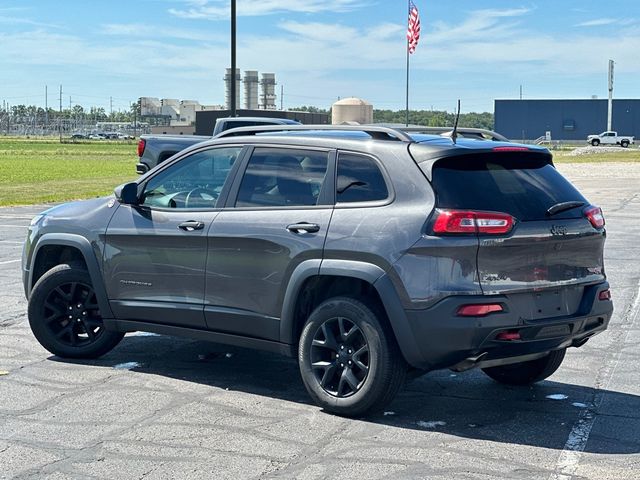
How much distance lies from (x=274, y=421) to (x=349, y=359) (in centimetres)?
60

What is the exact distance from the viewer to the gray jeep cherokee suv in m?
5.72

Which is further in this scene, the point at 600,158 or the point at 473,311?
the point at 600,158

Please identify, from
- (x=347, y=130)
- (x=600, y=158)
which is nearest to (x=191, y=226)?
(x=347, y=130)

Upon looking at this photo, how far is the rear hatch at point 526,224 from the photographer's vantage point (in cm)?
573

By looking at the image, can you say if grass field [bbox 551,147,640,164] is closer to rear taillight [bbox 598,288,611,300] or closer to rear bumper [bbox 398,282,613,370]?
rear taillight [bbox 598,288,611,300]

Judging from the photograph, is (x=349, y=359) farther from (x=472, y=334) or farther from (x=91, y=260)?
(x=91, y=260)

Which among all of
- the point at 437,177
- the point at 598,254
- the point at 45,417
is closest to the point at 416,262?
the point at 437,177

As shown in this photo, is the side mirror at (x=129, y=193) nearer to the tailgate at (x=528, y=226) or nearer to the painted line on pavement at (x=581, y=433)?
the tailgate at (x=528, y=226)

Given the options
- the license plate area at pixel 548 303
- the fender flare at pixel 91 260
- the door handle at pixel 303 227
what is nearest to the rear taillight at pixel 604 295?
the license plate area at pixel 548 303

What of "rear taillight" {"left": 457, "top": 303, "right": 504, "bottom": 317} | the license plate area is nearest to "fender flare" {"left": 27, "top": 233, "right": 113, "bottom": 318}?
"rear taillight" {"left": 457, "top": 303, "right": 504, "bottom": 317}

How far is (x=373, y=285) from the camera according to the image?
5891 millimetres

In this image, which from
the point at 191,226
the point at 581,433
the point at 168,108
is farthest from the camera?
the point at 168,108

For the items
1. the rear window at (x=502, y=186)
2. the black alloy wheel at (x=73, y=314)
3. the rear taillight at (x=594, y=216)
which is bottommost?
the black alloy wheel at (x=73, y=314)

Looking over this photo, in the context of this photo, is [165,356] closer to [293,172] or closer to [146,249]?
[146,249]
